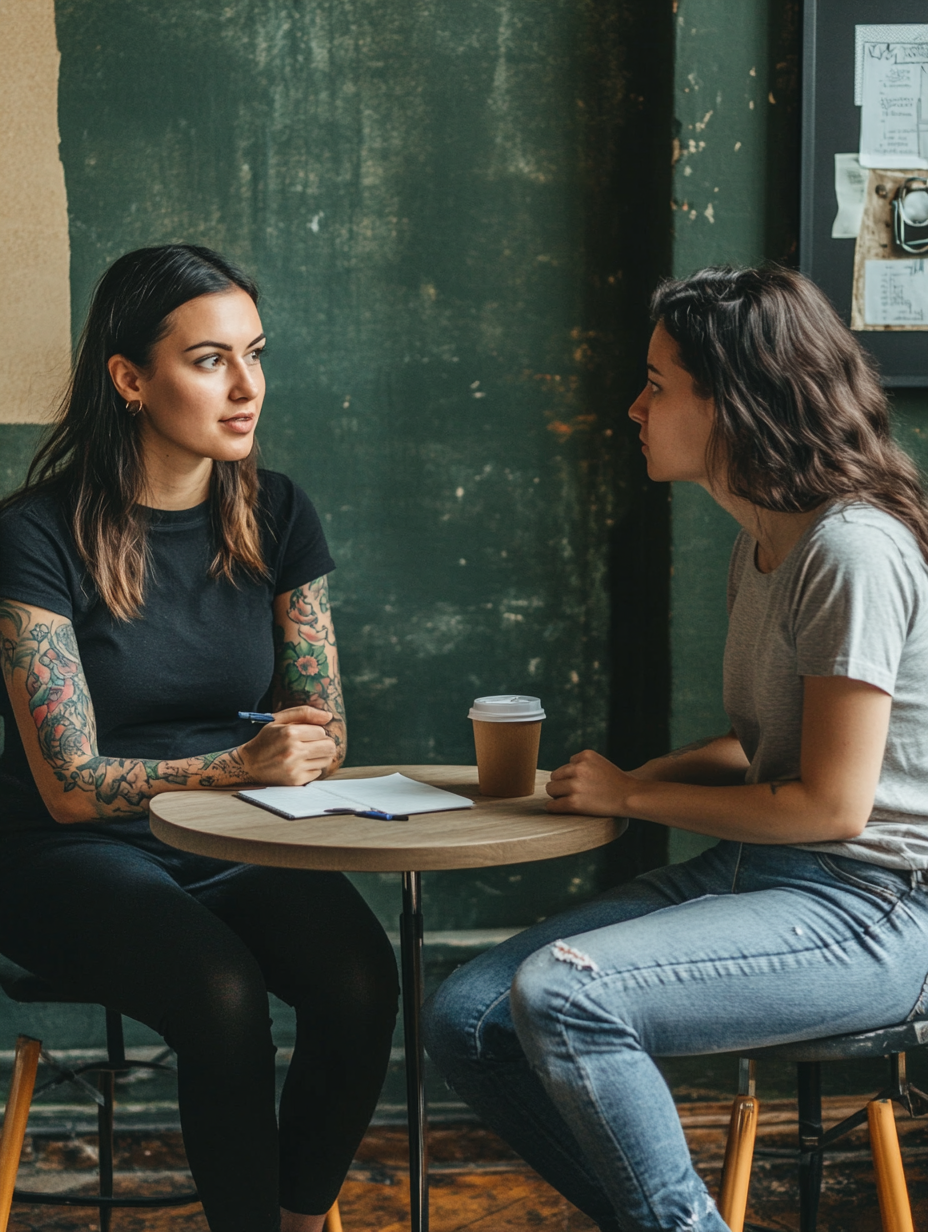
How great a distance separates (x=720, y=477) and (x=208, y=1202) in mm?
1155

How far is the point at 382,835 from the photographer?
138cm

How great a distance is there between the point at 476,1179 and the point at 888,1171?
39.8 inches

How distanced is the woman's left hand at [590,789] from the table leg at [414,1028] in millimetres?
217

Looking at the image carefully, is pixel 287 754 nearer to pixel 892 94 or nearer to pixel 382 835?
pixel 382 835

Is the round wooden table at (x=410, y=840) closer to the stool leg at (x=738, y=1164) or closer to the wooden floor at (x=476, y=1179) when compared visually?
the stool leg at (x=738, y=1164)

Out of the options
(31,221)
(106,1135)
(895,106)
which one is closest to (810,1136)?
(106,1135)

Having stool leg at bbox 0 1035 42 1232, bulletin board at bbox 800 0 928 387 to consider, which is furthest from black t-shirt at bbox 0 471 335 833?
bulletin board at bbox 800 0 928 387

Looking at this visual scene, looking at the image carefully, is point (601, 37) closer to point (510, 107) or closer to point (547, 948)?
point (510, 107)

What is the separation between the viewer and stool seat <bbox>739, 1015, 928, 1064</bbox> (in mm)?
1382

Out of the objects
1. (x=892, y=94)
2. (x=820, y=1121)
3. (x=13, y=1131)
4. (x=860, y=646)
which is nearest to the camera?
(x=860, y=646)

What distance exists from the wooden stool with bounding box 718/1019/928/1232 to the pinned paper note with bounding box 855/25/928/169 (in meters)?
1.60

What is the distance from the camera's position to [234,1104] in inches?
58.2

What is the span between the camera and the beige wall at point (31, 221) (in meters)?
2.25

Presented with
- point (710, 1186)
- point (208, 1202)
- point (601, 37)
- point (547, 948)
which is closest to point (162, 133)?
point (601, 37)
